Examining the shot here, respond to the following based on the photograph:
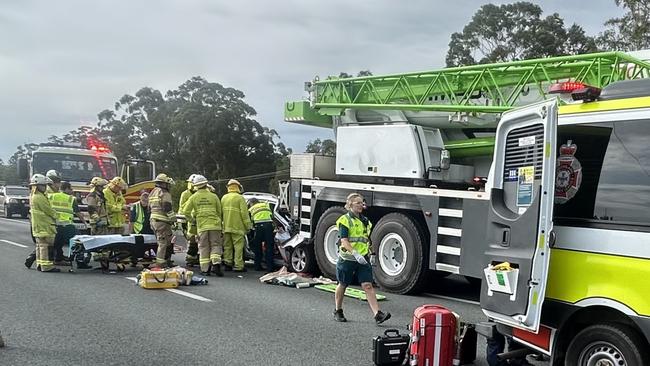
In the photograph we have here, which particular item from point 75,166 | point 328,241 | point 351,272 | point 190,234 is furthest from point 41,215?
point 75,166

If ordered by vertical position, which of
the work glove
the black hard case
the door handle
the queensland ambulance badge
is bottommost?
the black hard case

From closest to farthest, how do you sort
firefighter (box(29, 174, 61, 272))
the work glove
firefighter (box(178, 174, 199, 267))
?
1. the work glove
2. firefighter (box(29, 174, 61, 272))
3. firefighter (box(178, 174, 199, 267))

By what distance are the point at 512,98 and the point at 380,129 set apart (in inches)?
88.0

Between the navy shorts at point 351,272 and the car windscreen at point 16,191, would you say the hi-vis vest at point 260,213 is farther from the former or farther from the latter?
the car windscreen at point 16,191

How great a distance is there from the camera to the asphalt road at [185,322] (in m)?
5.67

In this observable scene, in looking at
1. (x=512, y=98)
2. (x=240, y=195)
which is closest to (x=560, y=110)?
(x=512, y=98)

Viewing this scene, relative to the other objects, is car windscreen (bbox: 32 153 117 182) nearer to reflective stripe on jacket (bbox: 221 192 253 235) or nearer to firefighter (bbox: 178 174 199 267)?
firefighter (bbox: 178 174 199 267)

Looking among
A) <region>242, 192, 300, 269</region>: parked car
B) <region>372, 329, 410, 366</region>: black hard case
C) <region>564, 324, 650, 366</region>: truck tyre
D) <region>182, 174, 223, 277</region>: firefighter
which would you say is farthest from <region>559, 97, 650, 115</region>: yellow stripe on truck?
<region>182, 174, 223, 277</region>: firefighter

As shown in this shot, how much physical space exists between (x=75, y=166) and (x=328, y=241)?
967cm

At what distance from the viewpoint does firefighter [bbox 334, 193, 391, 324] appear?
7133 millimetres

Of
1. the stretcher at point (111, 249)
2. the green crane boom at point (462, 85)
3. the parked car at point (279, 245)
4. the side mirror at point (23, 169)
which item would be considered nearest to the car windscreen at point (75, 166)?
the side mirror at point (23, 169)

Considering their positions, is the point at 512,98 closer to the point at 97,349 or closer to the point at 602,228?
the point at 602,228

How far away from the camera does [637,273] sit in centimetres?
404

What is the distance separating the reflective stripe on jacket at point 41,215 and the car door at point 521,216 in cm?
815
